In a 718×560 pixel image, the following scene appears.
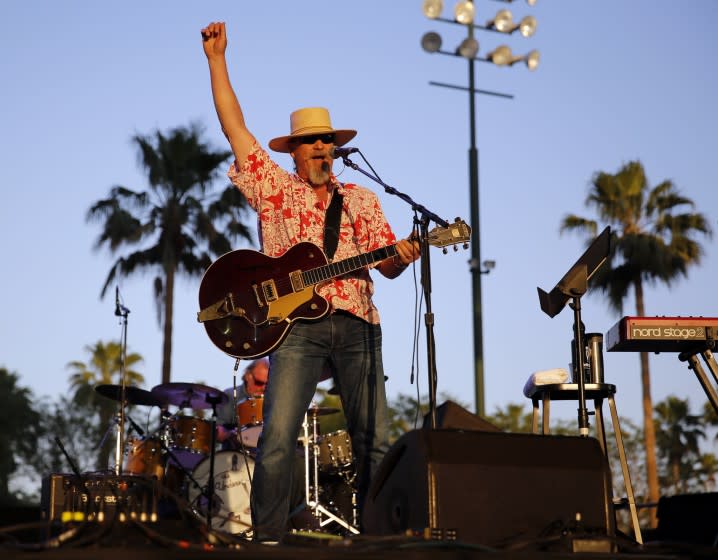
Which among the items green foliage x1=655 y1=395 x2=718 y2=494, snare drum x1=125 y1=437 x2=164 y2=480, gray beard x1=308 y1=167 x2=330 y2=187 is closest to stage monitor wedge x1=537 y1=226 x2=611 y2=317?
gray beard x1=308 y1=167 x2=330 y2=187

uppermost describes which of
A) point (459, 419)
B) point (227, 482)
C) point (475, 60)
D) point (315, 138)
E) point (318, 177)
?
point (475, 60)

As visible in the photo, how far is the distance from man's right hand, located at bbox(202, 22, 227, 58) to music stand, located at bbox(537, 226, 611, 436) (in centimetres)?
219

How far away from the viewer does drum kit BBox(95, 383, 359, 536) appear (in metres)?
9.89

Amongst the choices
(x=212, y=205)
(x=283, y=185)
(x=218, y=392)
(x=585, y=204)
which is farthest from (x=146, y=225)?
(x=283, y=185)

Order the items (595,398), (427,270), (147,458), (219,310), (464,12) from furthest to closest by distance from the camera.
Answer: (464,12)
(147,458)
(595,398)
(219,310)
(427,270)

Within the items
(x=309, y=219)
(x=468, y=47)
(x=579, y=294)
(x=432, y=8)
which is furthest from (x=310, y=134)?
(x=432, y=8)

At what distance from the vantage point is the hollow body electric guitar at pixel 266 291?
5.30 metres

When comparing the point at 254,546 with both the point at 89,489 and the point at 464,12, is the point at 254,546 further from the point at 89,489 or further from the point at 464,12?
the point at 464,12

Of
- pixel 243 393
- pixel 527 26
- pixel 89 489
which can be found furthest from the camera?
pixel 527 26

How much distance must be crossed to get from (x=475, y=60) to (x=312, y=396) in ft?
53.2

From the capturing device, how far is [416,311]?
5.25 meters

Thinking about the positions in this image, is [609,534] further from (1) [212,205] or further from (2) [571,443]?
(1) [212,205]

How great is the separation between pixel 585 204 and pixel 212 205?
39.1 ft

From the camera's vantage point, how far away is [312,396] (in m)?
5.16
